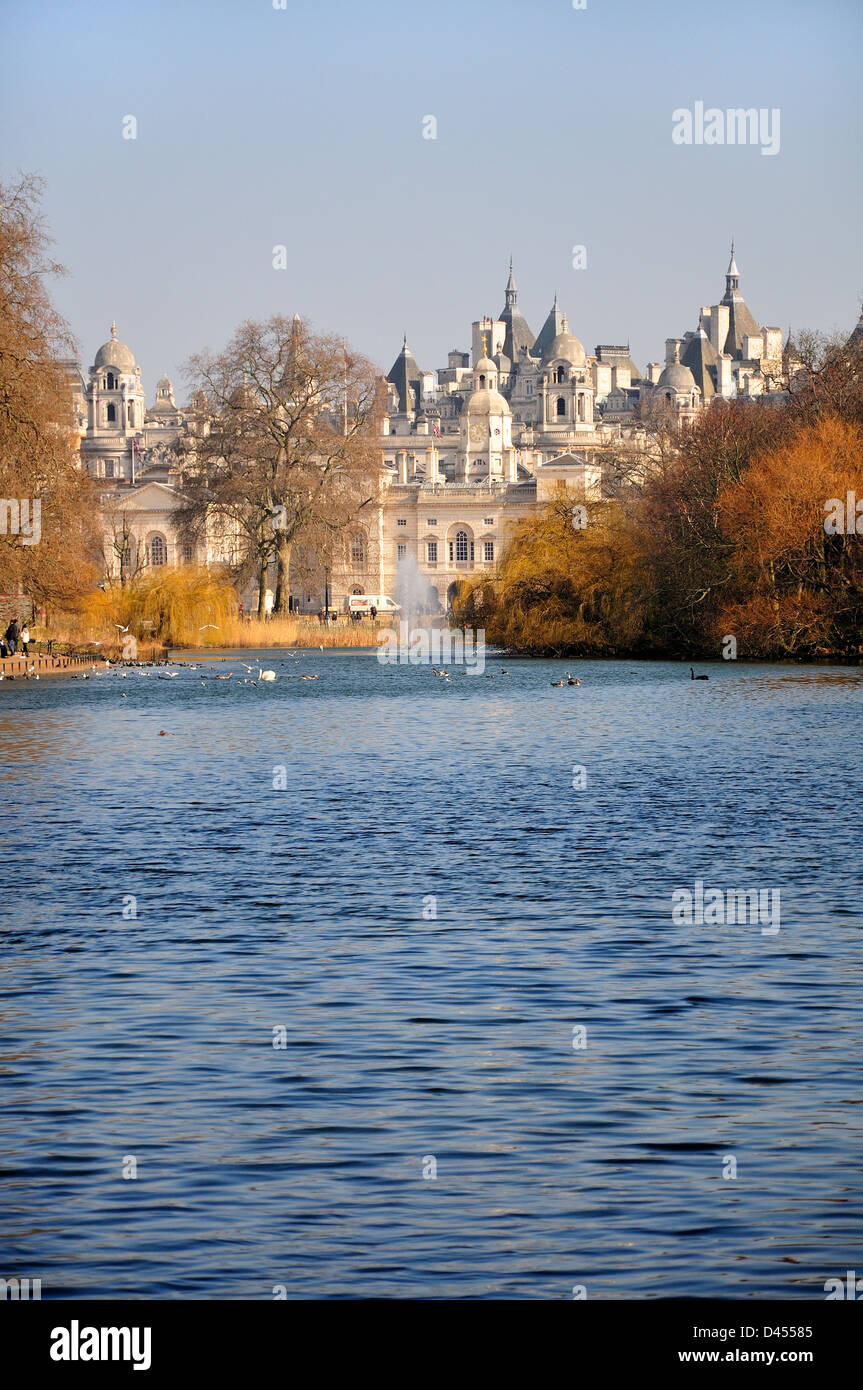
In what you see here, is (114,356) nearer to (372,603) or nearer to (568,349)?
(568,349)

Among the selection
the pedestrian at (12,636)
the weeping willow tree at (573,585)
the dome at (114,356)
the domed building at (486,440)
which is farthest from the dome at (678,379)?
the pedestrian at (12,636)

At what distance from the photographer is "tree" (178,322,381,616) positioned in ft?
230

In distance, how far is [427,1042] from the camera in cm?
912

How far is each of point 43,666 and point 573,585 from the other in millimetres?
15878

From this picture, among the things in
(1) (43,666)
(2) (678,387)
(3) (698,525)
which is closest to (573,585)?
(3) (698,525)

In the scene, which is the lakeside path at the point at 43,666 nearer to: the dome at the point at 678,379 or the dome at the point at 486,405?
the dome at the point at 486,405

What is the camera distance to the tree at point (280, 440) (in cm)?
7025

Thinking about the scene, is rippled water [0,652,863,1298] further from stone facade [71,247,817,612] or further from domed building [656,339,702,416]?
domed building [656,339,702,416]

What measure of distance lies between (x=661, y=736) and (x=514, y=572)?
28.9m

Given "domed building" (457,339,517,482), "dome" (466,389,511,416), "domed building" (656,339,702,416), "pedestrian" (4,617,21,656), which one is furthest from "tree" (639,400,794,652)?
"domed building" (656,339,702,416)

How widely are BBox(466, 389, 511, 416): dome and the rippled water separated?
449 feet
